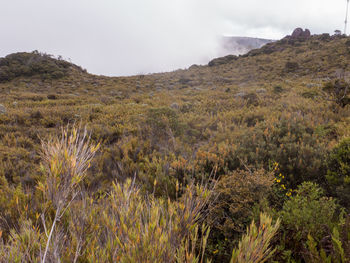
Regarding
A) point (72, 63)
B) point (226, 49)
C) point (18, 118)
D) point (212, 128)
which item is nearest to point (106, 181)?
point (212, 128)

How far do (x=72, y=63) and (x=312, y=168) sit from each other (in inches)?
1223

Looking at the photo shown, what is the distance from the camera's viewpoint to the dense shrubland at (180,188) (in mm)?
1042

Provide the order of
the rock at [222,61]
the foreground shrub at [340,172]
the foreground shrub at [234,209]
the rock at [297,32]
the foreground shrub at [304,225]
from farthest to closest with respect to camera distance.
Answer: the rock at [297,32], the rock at [222,61], the foreground shrub at [340,172], the foreground shrub at [234,209], the foreground shrub at [304,225]

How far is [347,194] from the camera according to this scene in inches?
92.6

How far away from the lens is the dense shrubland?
3.42 feet

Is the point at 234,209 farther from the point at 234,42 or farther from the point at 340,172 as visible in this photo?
the point at 234,42

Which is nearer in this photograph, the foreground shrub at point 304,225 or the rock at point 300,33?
Result: the foreground shrub at point 304,225

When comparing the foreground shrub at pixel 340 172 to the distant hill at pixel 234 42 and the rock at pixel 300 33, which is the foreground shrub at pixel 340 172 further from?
the distant hill at pixel 234 42

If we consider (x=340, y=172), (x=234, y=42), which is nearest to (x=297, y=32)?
(x=340, y=172)

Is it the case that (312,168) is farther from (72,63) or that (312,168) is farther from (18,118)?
(72,63)

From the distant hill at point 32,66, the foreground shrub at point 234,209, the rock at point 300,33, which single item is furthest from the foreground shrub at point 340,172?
the rock at point 300,33

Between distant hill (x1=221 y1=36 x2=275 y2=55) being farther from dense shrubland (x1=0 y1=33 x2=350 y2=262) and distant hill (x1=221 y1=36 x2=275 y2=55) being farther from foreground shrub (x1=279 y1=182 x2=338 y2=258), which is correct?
foreground shrub (x1=279 y1=182 x2=338 y2=258)

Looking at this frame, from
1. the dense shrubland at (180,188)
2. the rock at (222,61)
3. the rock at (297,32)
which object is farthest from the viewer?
the rock at (297,32)

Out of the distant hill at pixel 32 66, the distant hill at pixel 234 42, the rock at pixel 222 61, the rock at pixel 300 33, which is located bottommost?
the distant hill at pixel 32 66
